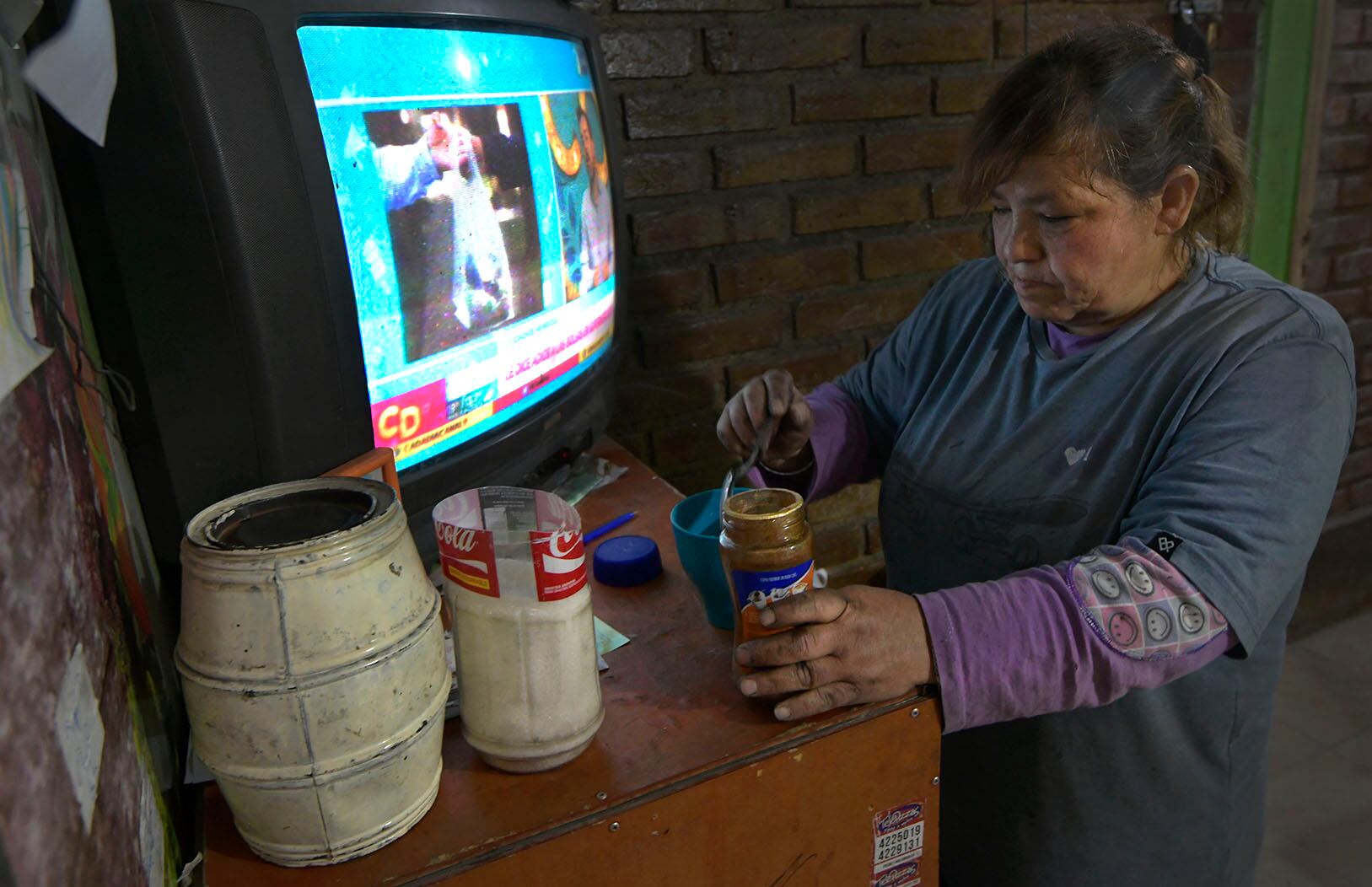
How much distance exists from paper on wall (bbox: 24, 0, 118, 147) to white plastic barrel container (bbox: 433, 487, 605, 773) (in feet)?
1.11

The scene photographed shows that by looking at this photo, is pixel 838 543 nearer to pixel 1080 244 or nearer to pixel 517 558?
pixel 1080 244

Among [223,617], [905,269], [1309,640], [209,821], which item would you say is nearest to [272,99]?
[223,617]

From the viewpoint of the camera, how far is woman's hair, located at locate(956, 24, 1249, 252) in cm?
94

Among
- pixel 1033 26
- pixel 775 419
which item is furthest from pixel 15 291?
pixel 1033 26

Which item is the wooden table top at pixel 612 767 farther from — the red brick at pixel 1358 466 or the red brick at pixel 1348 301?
the red brick at pixel 1358 466

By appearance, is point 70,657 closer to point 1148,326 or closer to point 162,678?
point 162,678

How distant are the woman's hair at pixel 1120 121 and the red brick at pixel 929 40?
75 cm

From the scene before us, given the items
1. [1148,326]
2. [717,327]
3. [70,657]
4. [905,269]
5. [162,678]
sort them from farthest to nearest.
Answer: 1. [905,269]
2. [717,327]
3. [1148,326]
4. [162,678]
5. [70,657]

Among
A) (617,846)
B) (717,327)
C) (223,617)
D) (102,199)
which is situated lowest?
(617,846)

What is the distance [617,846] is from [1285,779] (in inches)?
73.5

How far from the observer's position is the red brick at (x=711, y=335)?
1670mm

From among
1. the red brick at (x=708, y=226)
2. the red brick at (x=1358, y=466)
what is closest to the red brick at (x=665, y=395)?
the red brick at (x=708, y=226)

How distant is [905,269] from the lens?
6.15 ft

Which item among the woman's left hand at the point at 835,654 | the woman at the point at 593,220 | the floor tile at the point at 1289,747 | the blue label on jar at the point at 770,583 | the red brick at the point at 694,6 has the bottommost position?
the floor tile at the point at 1289,747
